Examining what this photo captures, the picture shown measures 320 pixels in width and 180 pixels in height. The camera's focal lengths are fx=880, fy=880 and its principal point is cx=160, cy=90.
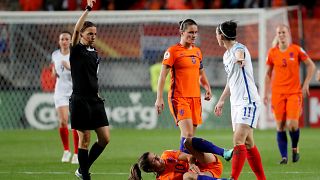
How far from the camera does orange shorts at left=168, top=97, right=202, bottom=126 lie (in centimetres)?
1166

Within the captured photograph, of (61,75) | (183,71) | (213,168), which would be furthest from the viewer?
(61,75)

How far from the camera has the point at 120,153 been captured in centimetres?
1558

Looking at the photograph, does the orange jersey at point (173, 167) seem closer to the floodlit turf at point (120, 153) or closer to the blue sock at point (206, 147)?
the blue sock at point (206, 147)

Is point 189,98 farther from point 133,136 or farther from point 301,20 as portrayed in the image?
point 301,20

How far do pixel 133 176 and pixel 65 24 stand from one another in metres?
12.5

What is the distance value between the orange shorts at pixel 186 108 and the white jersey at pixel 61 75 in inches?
134

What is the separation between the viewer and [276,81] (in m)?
14.5

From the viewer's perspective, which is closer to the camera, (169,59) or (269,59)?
(169,59)

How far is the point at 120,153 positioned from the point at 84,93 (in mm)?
4680

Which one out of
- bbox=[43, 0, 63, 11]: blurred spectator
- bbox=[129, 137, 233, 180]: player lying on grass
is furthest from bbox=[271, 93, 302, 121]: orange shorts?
bbox=[43, 0, 63, 11]: blurred spectator

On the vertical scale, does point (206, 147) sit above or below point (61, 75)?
below

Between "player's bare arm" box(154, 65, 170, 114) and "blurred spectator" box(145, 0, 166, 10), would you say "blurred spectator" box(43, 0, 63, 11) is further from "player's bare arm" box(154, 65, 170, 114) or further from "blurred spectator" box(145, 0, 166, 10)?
"player's bare arm" box(154, 65, 170, 114)

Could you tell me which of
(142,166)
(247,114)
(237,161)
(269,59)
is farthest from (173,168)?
(269,59)

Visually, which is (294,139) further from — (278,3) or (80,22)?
(278,3)
